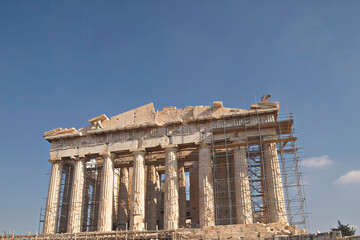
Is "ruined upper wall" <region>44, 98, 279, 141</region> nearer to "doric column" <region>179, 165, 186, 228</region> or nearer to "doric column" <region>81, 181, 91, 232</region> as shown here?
"doric column" <region>81, 181, 91, 232</region>

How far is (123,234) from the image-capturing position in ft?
76.5

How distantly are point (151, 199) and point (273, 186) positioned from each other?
35.8ft

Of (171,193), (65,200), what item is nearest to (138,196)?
(171,193)

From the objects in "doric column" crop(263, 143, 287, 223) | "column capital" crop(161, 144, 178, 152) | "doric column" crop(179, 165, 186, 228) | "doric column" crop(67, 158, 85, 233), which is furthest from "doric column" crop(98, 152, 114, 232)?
"doric column" crop(263, 143, 287, 223)

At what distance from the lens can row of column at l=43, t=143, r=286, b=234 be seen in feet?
81.4

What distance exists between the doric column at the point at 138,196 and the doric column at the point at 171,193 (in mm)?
1767

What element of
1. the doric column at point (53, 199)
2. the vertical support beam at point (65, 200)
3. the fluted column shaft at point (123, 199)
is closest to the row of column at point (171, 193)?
the doric column at point (53, 199)

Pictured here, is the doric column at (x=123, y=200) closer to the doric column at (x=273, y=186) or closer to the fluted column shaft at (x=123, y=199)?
the fluted column shaft at (x=123, y=199)

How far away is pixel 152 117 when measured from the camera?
29.1m

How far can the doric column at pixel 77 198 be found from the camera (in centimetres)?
2770

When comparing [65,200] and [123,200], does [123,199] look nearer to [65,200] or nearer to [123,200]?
[123,200]

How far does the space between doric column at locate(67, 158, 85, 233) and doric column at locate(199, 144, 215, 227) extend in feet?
Answer: 29.8

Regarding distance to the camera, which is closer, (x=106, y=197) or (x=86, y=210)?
(x=106, y=197)

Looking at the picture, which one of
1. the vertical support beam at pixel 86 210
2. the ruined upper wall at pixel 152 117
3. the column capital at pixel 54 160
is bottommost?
the vertical support beam at pixel 86 210
